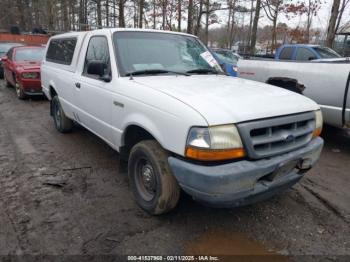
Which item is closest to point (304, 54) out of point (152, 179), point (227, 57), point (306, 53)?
point (306, 53)

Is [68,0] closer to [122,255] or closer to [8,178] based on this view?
[8,178]

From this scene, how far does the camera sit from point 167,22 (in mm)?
27125

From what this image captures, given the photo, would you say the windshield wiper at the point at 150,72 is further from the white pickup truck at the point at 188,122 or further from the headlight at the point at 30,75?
the headlight at the point at 30,75

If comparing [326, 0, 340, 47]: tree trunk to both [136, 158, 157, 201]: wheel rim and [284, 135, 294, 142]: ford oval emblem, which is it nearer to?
[284, 135, 294, 142]: ford oval emblem

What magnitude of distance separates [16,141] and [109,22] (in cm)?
2810

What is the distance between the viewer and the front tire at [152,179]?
9.47 ft

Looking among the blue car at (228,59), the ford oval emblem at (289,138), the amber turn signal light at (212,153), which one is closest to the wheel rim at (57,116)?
the amber turn signal light at (212,153)

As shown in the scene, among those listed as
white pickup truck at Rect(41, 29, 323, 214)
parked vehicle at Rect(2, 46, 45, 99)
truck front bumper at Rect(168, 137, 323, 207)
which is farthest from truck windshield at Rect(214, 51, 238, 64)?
truck front bumper at Rect(168, 137, 323, 207)

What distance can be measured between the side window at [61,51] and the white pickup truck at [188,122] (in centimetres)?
78

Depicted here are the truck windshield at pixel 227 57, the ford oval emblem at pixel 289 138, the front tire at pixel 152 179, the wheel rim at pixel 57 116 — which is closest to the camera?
the ford oval emblem at pixel 289 138

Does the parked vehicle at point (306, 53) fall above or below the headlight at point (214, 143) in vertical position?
above

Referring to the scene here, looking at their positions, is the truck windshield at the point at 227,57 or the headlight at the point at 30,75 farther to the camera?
the truck windshield at the point at 227,57

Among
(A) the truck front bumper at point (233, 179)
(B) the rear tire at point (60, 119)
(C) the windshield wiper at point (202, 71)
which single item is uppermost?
(C) the windshield wiper at point (202, 71)

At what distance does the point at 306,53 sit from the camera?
980 centimetres
